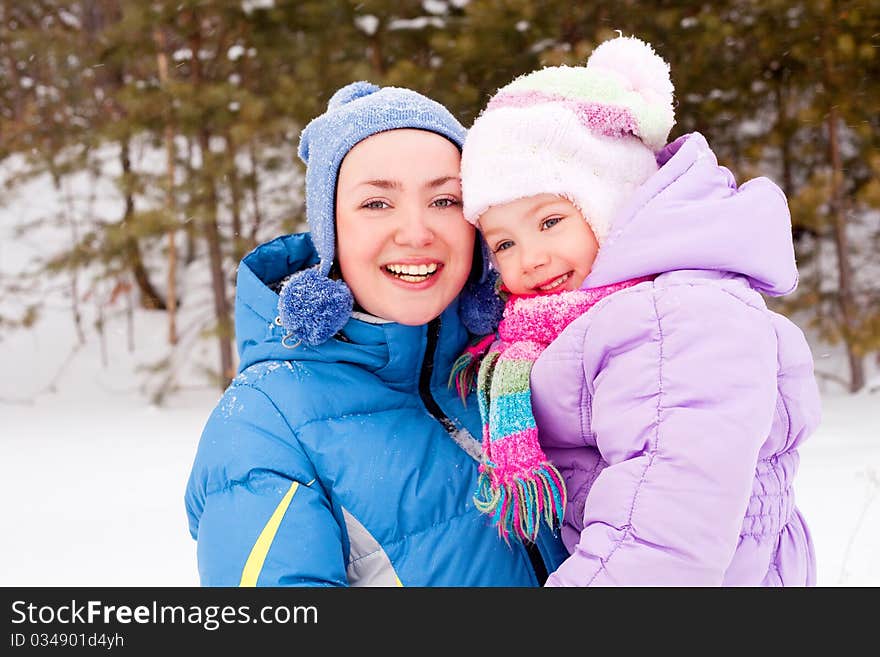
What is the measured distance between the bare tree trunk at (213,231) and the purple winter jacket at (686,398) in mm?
7017

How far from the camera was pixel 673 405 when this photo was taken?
1.51m

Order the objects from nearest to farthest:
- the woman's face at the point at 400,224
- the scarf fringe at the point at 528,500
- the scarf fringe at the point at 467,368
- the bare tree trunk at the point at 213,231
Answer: the scarf fringe at the point at 528,500 → the woman's face at the point at 400,224 → the scarf fringe at the point at 467,368 → the bare tree trunk at the point at 213,231

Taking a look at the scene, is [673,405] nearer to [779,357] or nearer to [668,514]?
[668,514]

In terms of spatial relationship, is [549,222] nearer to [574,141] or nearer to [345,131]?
[574,141]

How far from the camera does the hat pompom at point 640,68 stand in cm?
196

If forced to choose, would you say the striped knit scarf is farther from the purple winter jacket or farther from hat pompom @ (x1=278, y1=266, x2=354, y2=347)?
hat pompom @ (x1=278, y1=266, x2=354, y2=347)

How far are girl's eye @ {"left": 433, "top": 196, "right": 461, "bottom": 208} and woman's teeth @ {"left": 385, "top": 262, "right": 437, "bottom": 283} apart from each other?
0.48 feet

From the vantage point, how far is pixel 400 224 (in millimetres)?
1940

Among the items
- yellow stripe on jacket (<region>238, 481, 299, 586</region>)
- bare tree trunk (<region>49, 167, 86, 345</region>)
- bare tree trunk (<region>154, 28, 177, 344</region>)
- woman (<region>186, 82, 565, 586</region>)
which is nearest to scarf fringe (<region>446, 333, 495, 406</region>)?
woman (<region>186, 82, 565, 586</region>)

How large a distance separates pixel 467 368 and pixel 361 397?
1.08 feet

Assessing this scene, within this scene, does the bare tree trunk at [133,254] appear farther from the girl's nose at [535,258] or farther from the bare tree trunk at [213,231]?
the girl's nose at [535,258]

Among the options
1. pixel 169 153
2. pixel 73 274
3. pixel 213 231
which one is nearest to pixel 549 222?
pixel 213 231

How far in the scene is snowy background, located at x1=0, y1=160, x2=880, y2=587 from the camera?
4.38 m

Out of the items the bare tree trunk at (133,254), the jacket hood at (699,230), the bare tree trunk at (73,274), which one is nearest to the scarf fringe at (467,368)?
the jacket hood at (699,230)
